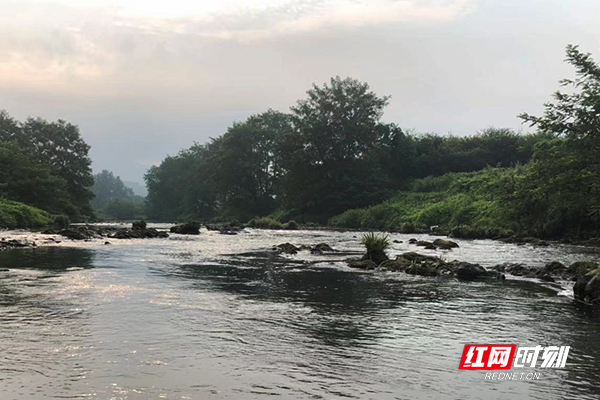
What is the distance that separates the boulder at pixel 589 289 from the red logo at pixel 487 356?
5.10m

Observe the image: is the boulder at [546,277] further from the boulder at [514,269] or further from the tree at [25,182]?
the tree at [25,182]

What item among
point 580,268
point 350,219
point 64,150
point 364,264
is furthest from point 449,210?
point 64,150

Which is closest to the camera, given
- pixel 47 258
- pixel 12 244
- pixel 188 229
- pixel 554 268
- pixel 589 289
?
pixel 589 289

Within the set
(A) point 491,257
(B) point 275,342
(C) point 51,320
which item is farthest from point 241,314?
(A) point 491,257

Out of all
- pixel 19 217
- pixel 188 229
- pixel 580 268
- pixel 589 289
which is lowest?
Answer: pixel 589 289

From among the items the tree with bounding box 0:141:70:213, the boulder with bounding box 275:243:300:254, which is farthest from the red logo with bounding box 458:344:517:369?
the tree with bounding box 0:141:70:213

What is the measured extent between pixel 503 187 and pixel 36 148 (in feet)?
250

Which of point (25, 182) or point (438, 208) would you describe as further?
point (25, 182)

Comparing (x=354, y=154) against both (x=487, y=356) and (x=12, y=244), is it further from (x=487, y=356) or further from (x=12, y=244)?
(x=487, y=356)

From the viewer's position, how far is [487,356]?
805cm

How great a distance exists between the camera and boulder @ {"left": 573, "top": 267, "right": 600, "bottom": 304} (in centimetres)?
1212

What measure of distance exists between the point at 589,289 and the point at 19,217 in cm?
4778

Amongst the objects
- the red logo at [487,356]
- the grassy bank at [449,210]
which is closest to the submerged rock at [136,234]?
the grassy bank at [449,210]

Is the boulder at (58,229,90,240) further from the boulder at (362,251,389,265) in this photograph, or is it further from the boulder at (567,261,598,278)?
the boulder at (567,261,598,278)
